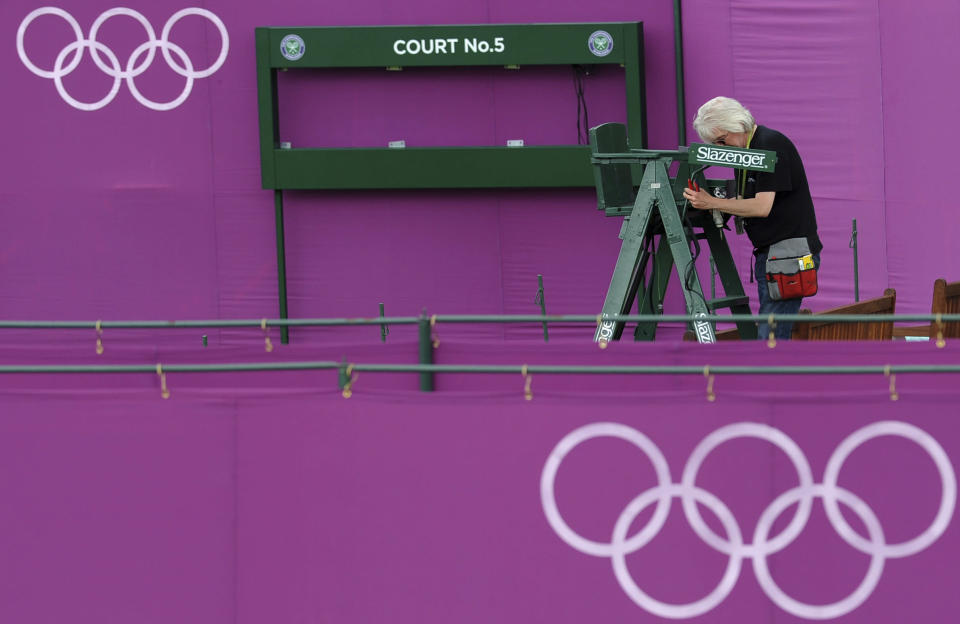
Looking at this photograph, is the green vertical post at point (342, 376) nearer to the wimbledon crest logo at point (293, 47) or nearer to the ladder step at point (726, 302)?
the ladder step at point (726, 302)

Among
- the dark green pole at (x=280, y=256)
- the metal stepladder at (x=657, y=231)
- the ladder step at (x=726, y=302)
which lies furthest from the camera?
the dark green pole at (x=280, y=256)

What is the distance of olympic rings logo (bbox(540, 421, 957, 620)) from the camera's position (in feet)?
15.5

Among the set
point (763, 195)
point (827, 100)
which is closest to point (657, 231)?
point (763, 195)

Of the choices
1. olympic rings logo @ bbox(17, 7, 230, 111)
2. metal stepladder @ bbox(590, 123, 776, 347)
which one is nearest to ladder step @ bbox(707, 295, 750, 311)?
metal stepladder @ bbox(590, 123, 776, 347)

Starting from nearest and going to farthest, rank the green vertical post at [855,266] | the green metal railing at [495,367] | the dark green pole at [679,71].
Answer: the green metal railing at [495,367]
the green vertical post at [855,266]
the dark green pole at [679,71]

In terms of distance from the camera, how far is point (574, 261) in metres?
11.9

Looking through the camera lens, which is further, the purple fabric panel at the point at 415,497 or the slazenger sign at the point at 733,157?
the slazenger sign at the point at 733,157

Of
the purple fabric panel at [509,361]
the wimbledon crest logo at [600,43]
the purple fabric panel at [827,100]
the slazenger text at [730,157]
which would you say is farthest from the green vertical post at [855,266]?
the purple fabric panel at [509,361]

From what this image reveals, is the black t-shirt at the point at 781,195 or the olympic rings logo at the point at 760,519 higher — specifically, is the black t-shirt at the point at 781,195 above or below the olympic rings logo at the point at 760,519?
above

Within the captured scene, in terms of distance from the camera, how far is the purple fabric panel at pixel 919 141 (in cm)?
1105

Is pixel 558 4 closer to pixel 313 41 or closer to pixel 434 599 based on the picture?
pixel 313 41

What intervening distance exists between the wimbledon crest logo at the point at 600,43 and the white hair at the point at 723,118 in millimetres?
4653

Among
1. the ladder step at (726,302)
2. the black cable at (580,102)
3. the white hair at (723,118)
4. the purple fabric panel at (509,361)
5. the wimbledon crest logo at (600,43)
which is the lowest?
the purple fabric panel at (509,361)

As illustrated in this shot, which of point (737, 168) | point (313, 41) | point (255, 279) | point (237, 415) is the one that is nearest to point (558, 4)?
point (313, 41)
